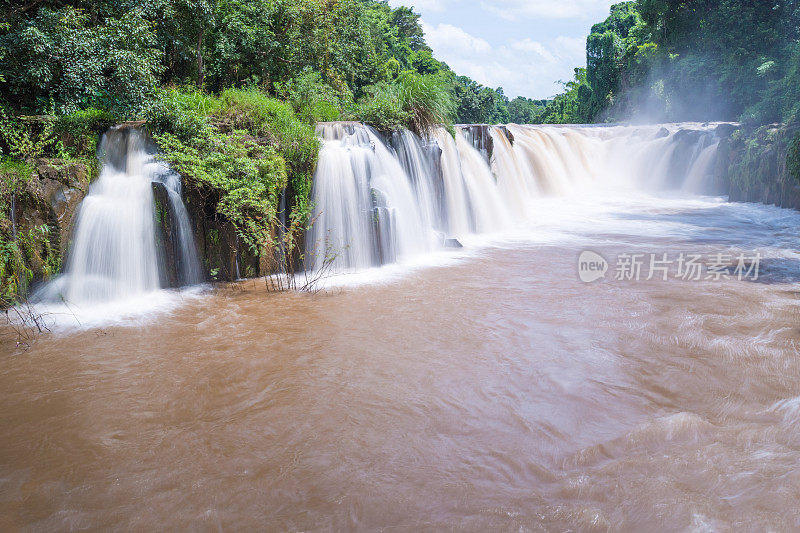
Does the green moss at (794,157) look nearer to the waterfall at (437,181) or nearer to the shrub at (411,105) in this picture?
the waterfall at (437,181)

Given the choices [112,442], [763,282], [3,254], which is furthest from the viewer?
[763,282]

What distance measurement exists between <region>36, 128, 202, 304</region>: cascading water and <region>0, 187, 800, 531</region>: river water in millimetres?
812

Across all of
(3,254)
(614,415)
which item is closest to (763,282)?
(614,415)

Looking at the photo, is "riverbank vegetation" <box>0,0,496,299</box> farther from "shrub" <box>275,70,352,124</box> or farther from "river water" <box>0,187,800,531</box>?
"river water" <box>0,187,800,531</box>

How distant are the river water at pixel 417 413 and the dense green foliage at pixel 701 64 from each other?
15.1 metres

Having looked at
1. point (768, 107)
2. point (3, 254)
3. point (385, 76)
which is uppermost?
point (385, 76)

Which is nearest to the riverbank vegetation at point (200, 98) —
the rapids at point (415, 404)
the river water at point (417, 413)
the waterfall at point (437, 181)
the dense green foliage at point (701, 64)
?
the waterfall at point (437, 181)

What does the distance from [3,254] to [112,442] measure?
4175mm

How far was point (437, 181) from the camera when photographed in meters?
11.2

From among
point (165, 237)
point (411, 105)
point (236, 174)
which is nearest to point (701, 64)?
point (411, 105)

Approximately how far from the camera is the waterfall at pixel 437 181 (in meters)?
8.86

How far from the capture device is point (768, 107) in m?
18.3

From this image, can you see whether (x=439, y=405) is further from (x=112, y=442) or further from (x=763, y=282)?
(x=763, y=282)

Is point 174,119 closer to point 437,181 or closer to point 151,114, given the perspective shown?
point 151,114
